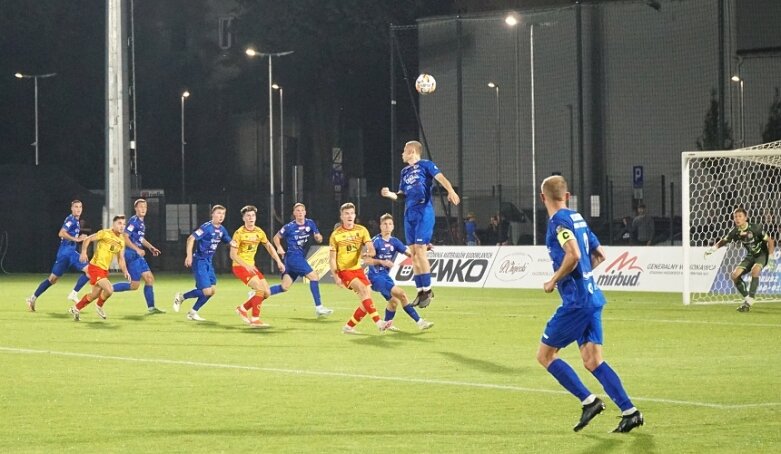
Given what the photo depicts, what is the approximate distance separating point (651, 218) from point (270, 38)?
28697 mm

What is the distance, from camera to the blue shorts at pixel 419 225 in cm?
1959

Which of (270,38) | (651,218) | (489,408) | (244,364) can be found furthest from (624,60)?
(489,408)

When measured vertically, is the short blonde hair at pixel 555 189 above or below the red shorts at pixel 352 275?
above

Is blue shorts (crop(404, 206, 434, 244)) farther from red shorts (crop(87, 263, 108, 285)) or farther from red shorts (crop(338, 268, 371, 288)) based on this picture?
red shorts (crop(87, 263, 108, 285))

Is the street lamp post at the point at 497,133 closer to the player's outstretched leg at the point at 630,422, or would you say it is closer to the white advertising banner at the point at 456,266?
the white advertising banner at the point at 456,266

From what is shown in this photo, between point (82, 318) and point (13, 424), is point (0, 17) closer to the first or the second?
point (82, 318)

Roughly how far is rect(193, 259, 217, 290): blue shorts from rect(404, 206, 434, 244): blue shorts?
17.8ft

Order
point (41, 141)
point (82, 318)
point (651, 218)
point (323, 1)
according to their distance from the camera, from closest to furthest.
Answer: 1. point (82, 318)
2. point (651, 218)
3. point (323, 1)
4. point (41, 141)

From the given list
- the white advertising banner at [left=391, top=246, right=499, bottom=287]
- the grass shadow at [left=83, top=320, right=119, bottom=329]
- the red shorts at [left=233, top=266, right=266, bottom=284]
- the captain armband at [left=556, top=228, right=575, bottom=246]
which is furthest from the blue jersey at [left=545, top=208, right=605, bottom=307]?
the white advertising banner at [left=391, top=246, right=499, bottom=287]

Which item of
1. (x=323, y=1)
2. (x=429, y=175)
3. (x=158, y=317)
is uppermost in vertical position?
(x=323, y=1)

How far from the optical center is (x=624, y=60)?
53250 millimetres

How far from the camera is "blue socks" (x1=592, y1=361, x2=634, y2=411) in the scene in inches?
408

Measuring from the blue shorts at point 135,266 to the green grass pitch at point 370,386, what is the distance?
1.69 metres

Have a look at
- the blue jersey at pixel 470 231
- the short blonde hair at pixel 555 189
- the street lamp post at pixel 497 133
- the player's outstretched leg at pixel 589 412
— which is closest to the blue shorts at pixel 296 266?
the short blonde hair at pixel 555 189
